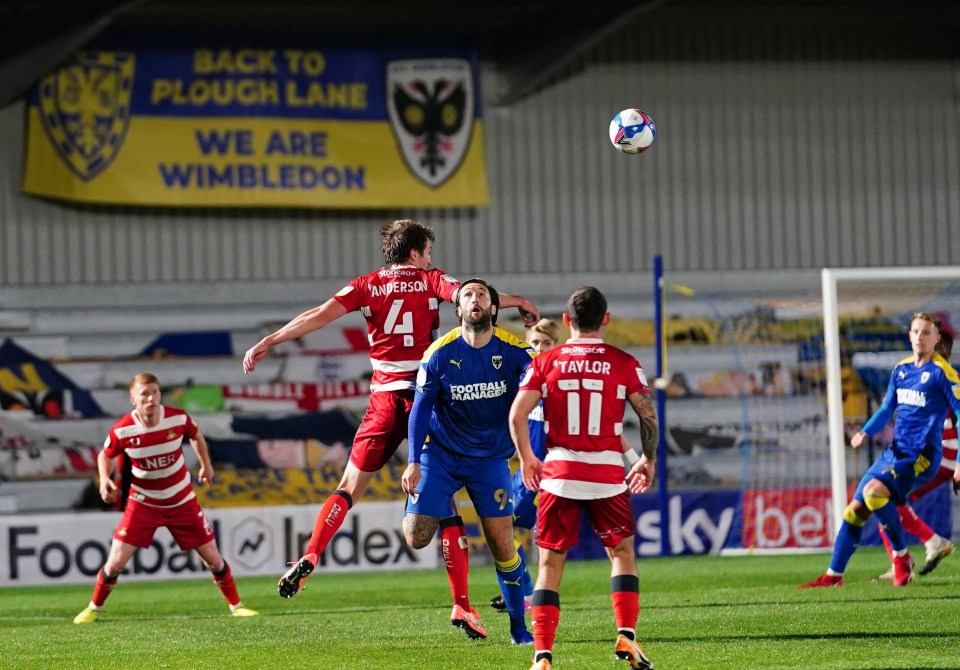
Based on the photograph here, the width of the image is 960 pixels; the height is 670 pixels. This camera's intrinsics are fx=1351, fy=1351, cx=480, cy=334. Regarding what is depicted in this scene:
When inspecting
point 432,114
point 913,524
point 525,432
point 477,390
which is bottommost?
point 913,524

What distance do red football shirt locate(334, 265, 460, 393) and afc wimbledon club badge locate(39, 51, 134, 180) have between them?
28.7 feet

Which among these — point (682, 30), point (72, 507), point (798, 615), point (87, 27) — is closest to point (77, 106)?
point (87, 27)

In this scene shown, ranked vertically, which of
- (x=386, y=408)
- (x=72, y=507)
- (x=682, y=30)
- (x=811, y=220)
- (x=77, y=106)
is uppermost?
(x=682, y=30)

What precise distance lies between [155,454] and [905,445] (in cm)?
494

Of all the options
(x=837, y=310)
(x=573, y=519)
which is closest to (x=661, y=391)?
(x=837, y=310)

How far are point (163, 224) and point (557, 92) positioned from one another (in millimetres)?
4817

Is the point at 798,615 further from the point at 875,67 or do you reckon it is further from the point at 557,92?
the point at 875,67

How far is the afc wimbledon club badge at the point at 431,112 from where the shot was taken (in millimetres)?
15430

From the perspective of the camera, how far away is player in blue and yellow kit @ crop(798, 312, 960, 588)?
8.83m

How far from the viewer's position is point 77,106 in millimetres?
14773

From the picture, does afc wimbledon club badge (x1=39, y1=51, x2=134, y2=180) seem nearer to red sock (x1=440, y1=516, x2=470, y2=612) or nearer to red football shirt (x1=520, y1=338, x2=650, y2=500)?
red sock (x1=440, y1=516, x2=470, y2=612)

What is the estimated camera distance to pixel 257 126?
1515 centimetres

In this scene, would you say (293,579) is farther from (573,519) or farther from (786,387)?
(786,387)

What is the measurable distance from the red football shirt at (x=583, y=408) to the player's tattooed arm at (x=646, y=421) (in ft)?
0.14
